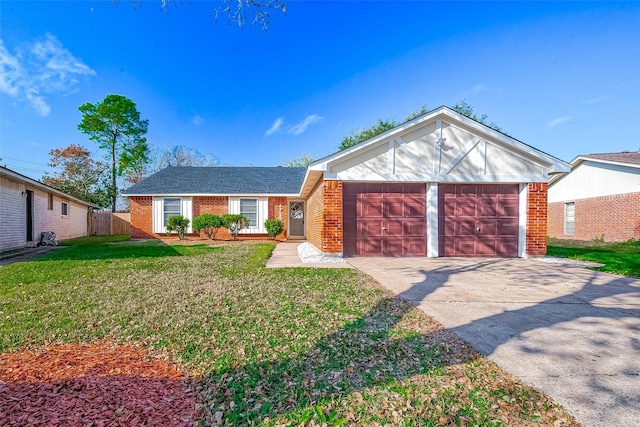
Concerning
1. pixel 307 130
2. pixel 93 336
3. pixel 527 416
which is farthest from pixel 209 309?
pixel 307 130

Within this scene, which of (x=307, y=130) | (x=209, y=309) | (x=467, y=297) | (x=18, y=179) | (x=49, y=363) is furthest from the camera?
(x=307, y=130)

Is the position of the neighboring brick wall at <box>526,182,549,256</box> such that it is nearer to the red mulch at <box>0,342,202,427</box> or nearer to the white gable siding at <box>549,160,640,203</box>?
the white gable siding at <box>549,160,640,203</box>

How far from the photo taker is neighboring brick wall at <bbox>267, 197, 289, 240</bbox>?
54.0 feet

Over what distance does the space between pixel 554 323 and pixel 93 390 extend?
451cm

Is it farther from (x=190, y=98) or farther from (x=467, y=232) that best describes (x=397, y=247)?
(x=190, y=98)

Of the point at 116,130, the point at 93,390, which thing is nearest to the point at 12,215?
the point at 93,390

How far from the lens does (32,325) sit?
11.2 feet

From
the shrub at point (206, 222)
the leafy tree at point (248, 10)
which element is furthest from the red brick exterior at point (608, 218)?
the shrub at point (206, 222)

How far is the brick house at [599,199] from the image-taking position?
1312 cm

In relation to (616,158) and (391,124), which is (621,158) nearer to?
(616,158)

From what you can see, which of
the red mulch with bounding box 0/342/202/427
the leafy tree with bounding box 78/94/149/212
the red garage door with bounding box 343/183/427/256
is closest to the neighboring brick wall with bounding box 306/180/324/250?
the red garage door with bounding box 343/183/427/256

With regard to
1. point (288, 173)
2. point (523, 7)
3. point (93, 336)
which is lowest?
point (93, 336)

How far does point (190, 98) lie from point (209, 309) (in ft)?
56.2

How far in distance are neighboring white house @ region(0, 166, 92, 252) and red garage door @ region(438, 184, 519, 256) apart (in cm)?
1500
